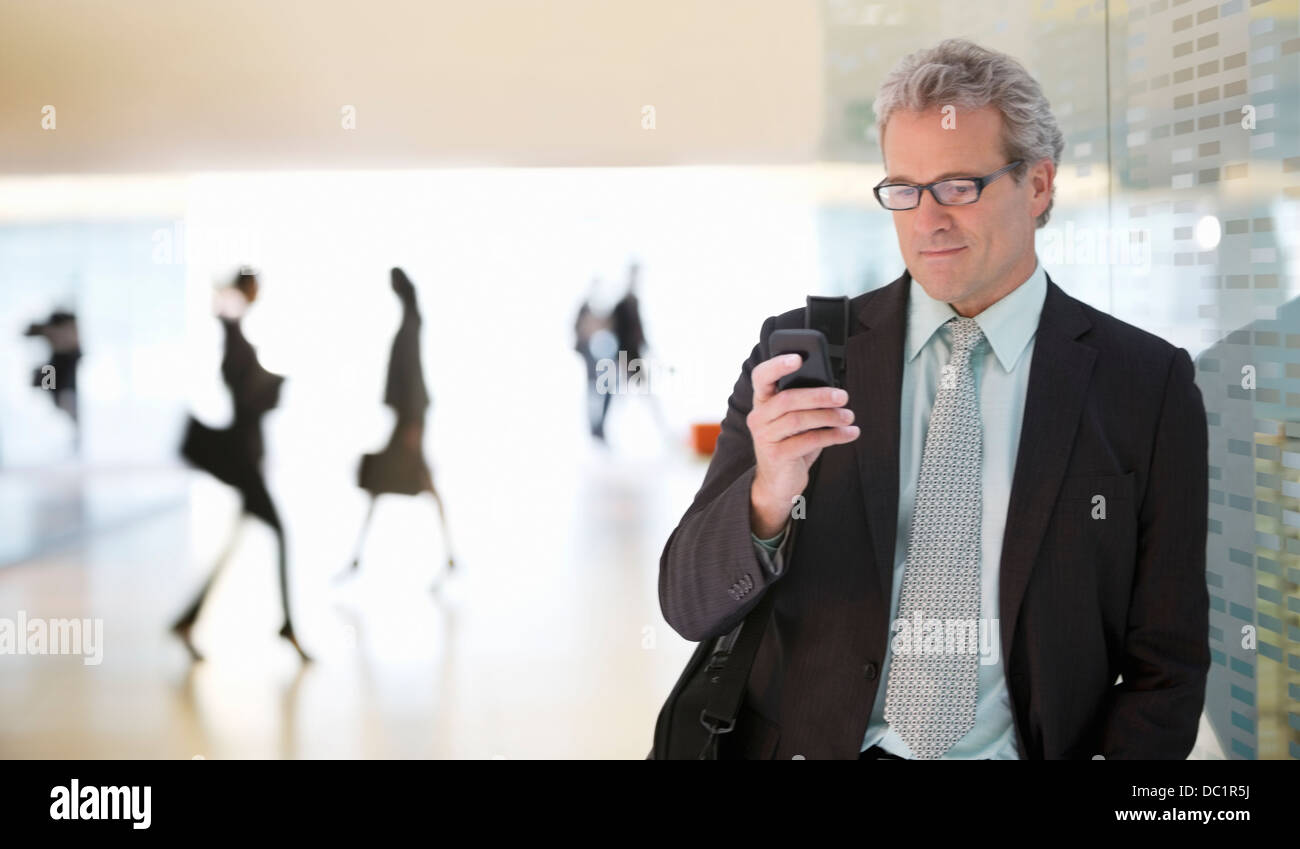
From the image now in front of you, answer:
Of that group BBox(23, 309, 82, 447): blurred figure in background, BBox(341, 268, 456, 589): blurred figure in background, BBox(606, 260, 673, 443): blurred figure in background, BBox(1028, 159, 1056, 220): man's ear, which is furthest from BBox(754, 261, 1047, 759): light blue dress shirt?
BBox(23, 309, 82, 447): blurred figure in background

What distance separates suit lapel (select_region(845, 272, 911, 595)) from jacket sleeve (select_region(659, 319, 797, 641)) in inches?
6.0

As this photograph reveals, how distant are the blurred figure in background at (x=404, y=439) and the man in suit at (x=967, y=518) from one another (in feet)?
9.08

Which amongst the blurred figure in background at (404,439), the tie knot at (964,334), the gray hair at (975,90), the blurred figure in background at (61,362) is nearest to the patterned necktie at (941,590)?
the tie knot at (964,334)

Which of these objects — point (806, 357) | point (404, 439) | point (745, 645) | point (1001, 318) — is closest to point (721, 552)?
point (745, 645)

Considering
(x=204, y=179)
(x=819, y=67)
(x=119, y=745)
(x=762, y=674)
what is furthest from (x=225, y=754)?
(x=819, y=67)

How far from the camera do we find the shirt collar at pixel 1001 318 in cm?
173

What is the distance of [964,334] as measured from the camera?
5.73ft

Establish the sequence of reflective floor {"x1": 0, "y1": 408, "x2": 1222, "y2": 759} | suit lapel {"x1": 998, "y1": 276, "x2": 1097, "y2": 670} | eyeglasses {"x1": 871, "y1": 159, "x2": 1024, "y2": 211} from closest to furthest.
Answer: suit lapel {"x1": 998, "y1": 276, "x2": 1097, "y2": 670}
eyeglasses {"x1": 871, "y1": 159, "x2": 1024, "y2": 211}
reflective floor {"x1": 0, "y1": 408, "x2": 1222, "y2": 759}

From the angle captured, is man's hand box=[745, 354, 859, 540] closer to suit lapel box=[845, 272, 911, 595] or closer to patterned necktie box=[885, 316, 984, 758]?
suit lapel box=[845, 272, 911, 595]

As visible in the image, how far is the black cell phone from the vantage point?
1.50 meters

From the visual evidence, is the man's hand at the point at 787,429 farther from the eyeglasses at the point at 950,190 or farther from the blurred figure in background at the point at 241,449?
the blurred figure in background at the point at 241,449

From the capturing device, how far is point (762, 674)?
171 centimetres

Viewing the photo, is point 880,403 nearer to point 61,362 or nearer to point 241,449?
point 241,449
